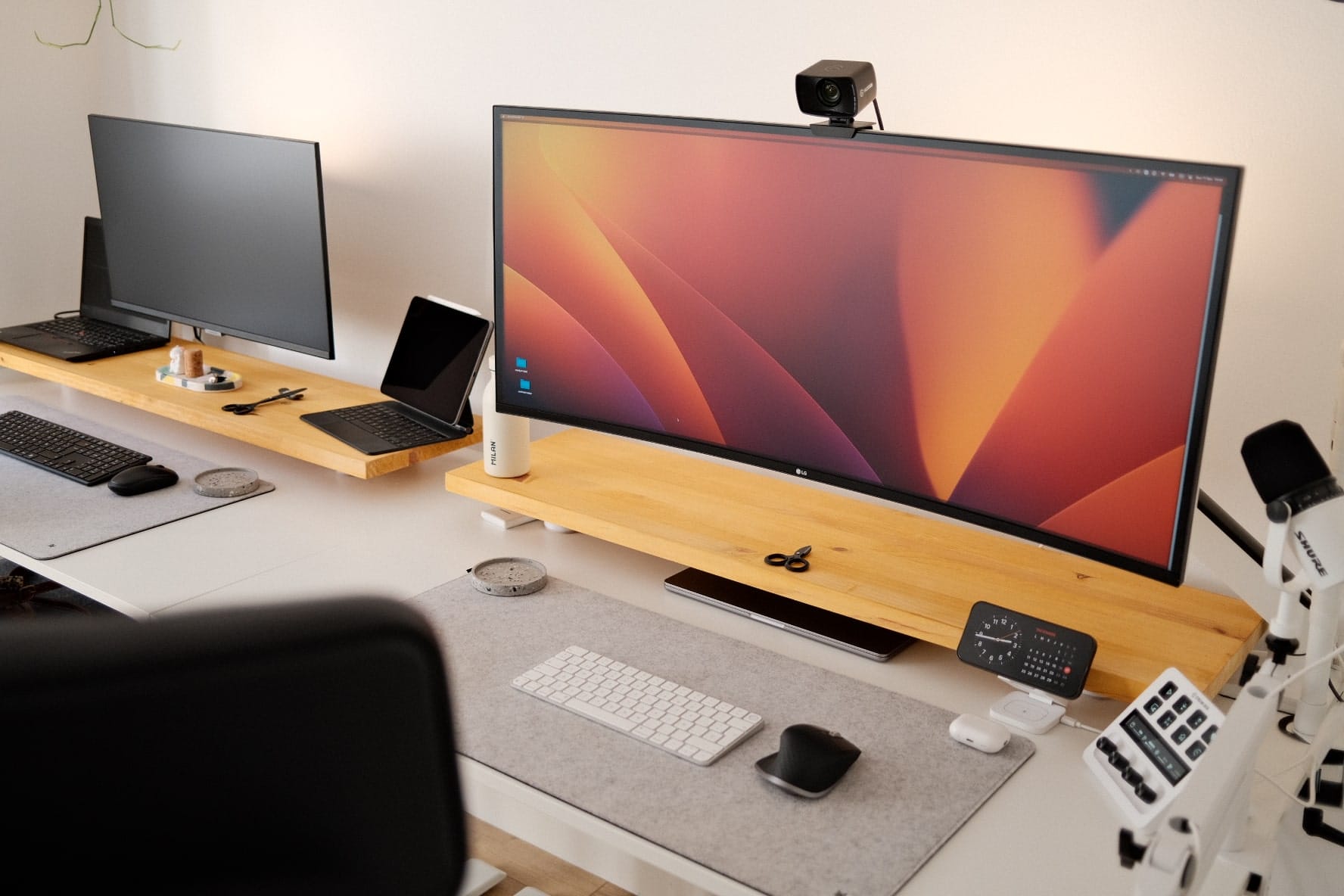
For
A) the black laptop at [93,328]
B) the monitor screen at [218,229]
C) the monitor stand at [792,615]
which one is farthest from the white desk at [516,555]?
the black laptop at [93,328]

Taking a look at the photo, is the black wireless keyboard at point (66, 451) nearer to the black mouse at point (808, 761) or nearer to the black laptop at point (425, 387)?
the black laptop at point (425, 387)

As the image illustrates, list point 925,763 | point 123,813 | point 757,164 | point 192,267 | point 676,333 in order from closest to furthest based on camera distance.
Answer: point 123,813, point 925,763, point 757,164, point 676,333, point 192,267

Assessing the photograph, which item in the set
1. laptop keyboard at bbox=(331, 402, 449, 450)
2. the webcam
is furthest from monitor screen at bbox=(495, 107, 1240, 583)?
laptop keyboard at bbox=(331, 402, 449, 450)

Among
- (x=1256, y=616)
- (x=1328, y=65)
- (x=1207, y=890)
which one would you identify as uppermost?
(x=1328, y=65)

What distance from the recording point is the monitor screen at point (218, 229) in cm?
215

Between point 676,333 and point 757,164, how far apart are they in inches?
9.9

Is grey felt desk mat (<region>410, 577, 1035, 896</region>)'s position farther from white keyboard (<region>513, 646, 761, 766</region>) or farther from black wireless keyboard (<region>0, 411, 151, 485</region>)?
black wireless keyboard (<region>0, 411, 151, 485</region>)

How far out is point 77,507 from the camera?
1844mm

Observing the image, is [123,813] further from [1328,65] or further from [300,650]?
[1328,65]

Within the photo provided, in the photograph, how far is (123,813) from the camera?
536 millimetres

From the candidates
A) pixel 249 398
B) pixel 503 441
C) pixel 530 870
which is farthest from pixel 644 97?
pixel 530 870

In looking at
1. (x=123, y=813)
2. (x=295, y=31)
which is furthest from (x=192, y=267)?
(x=123, y=813)

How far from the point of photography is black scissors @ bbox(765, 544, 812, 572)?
4.94ft

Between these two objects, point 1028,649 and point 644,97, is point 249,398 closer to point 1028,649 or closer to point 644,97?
point 644,97
